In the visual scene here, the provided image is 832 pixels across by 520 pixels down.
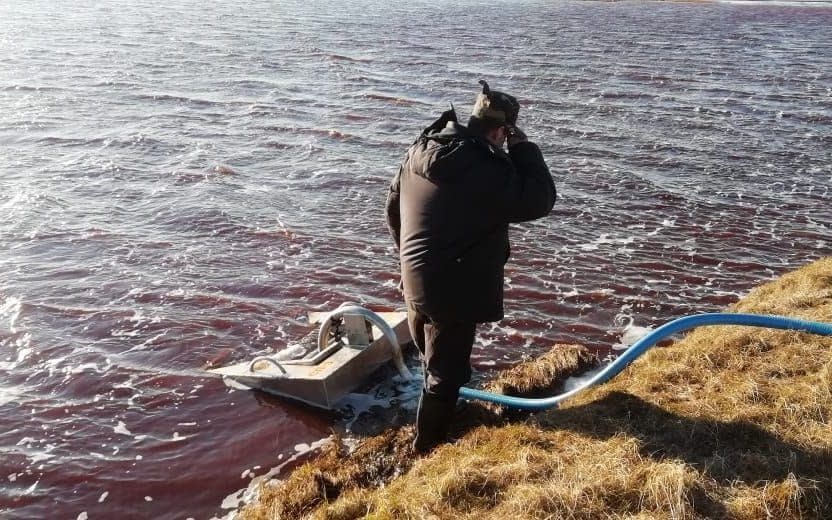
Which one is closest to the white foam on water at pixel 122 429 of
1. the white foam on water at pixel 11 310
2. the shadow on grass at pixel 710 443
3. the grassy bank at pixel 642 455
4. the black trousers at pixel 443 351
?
the grassy bank at pixel 642 455

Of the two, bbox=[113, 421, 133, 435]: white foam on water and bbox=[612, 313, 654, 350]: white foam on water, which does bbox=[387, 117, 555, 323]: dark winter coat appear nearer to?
bbox=[113, 421, 133, 435]: white foam on water

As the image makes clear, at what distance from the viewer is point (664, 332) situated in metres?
5.59

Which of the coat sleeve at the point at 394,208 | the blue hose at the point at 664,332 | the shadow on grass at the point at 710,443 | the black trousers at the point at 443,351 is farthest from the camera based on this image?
the blue hose at the point at 664,332

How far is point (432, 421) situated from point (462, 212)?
186cm

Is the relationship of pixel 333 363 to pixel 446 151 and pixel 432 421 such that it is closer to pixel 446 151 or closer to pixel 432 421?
pixel 432 421

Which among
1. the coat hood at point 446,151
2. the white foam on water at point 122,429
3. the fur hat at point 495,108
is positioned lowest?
the white foam on water at point 122,429

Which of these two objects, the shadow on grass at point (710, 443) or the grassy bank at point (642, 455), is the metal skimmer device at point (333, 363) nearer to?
the grassy bank at point (642, 455)

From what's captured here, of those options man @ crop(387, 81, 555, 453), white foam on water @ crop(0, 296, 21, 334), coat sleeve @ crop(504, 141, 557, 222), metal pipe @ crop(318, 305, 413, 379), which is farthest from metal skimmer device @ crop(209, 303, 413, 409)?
white foam on water @ crop(0, 296, 21, 334)

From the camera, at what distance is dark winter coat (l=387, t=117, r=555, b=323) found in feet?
14.1

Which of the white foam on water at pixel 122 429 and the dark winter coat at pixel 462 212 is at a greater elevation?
the dark winter coat at pixel 462 212

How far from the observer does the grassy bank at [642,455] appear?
4070mm

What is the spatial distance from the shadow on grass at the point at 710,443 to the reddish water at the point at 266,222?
7.82 ft

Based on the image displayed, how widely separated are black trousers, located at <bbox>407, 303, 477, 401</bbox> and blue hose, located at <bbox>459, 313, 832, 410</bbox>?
2.66 feet

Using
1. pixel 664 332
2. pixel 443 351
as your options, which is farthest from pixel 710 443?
pixel 443 351
